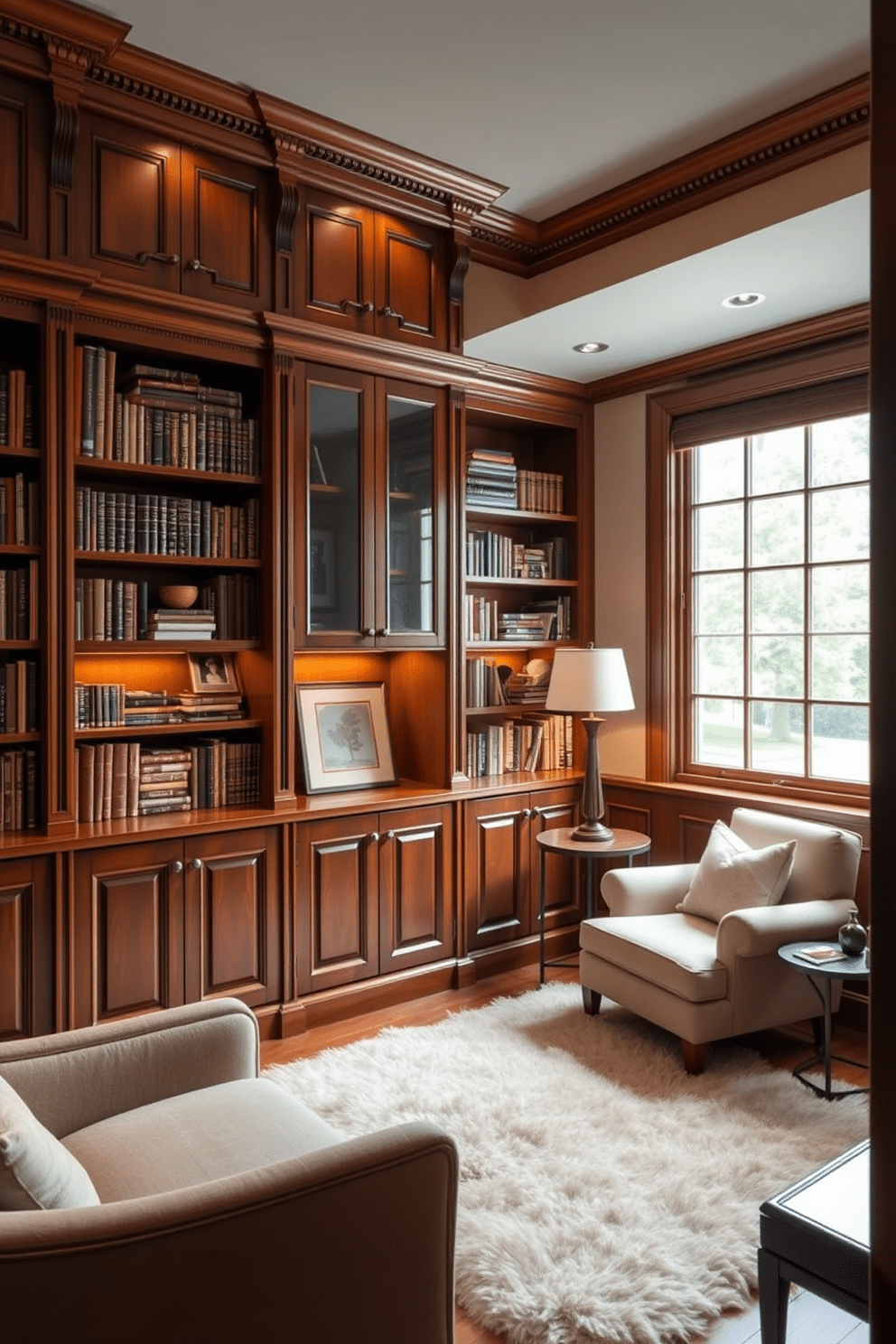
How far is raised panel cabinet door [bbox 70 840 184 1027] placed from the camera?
2.99m

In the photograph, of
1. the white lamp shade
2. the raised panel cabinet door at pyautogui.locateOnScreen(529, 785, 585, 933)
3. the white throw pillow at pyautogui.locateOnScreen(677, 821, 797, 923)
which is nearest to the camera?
the white throw pillow at pyautogui.locateOnScreen(677, 821, 797, 923)

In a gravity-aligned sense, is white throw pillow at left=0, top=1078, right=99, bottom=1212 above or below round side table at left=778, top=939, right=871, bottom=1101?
above

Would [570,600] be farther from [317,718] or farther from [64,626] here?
[64,626]

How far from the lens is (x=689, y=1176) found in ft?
8.23

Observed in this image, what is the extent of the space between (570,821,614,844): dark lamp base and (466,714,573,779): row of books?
1.71 ft

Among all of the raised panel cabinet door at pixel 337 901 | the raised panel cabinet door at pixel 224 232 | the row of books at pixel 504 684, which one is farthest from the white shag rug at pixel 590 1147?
the raised panel cabinet door at pixel 224 232

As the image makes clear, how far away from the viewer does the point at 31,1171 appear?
1.37 metres

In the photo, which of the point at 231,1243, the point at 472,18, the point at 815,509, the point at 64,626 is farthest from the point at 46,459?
the point at 815,509

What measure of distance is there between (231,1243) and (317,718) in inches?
103

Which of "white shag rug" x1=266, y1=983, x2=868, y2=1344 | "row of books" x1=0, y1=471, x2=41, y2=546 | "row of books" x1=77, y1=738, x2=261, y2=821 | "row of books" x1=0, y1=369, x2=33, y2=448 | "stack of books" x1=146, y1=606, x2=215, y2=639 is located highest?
"row of books" x1=0, y1=369, x2=33, y2=448

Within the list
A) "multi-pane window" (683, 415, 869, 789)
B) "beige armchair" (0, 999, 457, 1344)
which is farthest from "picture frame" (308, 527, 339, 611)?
"beige armchair" (0, 999, 457, 1344)

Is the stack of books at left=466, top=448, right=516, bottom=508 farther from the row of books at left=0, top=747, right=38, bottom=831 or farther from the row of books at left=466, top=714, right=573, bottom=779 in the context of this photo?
the row of books at left=0, top=747, right=38, bottom=831

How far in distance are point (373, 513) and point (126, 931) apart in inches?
68.2

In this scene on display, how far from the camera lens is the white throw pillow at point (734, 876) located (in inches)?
131
